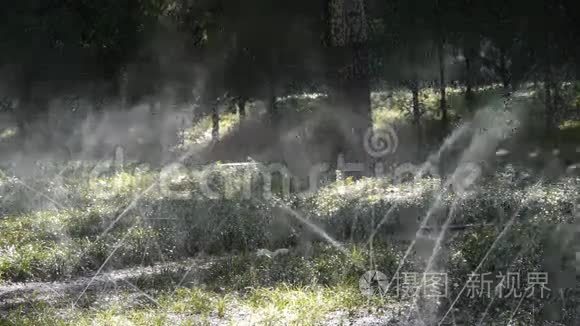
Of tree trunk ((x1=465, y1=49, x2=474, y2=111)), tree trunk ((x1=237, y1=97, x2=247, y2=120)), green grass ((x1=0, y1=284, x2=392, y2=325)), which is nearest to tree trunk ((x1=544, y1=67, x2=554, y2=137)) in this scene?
tree trunk ((x1=465, y1=49, x2=474, y2=111))

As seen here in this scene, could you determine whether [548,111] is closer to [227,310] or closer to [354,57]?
[354,57]

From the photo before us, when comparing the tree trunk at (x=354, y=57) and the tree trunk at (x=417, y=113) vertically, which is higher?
the tree trunk at (x=354, y=57)

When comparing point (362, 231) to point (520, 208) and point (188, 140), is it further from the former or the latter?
point (188, 140)

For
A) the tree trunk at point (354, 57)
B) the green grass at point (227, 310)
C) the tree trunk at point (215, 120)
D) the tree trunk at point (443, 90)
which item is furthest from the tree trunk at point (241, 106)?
the green grass at point (227, 310)

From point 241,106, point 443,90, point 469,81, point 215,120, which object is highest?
point 469,81

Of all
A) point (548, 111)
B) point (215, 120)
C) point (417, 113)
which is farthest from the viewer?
point (215, 120)

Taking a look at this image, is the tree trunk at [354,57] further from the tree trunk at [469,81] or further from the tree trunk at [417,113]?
the tree trunk at [417,113]

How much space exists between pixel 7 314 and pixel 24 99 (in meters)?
21.3

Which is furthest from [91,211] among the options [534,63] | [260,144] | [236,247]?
[260,144]

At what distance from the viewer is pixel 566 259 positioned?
7957mm

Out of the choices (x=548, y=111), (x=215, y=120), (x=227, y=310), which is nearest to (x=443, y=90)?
(x=548, y=111)

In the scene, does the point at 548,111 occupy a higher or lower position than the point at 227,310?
higher

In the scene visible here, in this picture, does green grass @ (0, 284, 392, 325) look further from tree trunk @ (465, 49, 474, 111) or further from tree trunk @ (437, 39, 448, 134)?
tree trunk @ (465, 49, 474, 111)

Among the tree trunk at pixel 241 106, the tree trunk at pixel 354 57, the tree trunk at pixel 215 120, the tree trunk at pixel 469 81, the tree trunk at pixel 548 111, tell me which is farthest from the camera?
the tree trunk at pixel 215 120
